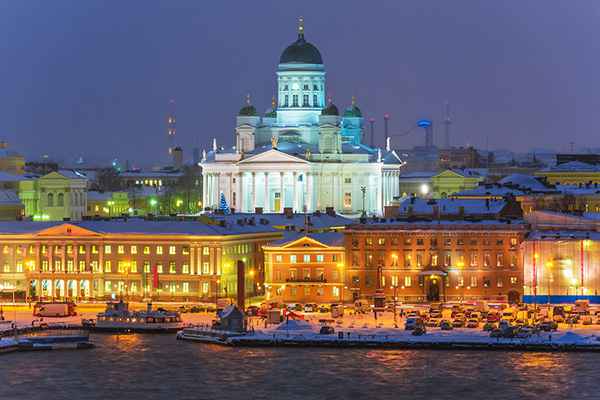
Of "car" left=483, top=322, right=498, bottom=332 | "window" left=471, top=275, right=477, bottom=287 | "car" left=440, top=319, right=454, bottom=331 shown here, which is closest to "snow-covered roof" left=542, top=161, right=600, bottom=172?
"window" left=471, top=275, right=477, bottom=287

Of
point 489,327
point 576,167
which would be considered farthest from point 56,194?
point 489,327

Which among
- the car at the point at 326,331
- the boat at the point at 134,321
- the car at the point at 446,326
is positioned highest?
the boat at the point at 134,321

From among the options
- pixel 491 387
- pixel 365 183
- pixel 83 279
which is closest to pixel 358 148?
pixel 365 183

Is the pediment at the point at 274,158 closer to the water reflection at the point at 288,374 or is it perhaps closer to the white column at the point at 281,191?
the white column at the point at 281,191

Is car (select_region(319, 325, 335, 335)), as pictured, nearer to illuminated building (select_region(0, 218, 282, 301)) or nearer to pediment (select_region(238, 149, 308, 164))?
illuminated building (select_region(0, 218, 282, 301))

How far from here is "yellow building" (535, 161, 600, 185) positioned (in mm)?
130375

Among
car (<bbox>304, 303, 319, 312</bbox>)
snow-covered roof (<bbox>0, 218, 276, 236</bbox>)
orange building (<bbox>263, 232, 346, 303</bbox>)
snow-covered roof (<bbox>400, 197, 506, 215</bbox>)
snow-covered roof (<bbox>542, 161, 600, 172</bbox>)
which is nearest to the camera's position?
car (<bbox>304, 303, 319, 312</bbox>)

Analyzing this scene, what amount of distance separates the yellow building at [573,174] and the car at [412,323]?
55572 mm

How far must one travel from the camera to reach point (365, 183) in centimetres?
12031

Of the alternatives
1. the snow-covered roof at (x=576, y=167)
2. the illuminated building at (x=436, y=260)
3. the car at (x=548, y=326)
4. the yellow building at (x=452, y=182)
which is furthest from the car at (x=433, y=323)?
the snow-covered roof at (x=576, y=167)

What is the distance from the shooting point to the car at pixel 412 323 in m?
72.8

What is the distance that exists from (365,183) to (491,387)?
58684 mm

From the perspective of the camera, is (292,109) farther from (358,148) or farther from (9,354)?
(9,354)

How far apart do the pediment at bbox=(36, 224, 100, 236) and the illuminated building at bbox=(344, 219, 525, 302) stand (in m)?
12.1
